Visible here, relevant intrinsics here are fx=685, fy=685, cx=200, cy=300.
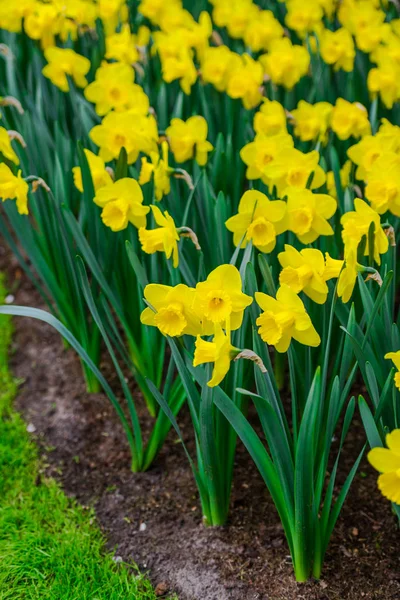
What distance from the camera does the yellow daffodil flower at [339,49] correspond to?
2842mm

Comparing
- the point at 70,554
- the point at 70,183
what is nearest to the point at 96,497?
the point at 70,554

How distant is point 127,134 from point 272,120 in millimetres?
510

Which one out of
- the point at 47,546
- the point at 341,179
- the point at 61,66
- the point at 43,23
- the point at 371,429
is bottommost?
the point at 47,546

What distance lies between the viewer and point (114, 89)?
245 cm

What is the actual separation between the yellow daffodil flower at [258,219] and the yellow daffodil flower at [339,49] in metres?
1.36

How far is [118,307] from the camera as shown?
2131 mm

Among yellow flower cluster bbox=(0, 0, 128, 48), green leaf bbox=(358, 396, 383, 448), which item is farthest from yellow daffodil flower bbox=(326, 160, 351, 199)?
yellow flower cluster bbox=(0, 0, 128, 48)

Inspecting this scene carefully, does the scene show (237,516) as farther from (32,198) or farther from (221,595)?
(32,198)

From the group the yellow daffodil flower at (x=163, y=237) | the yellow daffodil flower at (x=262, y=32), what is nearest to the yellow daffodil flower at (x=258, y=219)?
the yellow daffodil flower at (x=163, y=237)

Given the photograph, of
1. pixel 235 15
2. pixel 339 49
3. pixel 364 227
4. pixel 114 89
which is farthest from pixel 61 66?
pixel 364 227

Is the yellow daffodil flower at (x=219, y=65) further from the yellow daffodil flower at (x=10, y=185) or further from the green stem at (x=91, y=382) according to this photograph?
the green stem at (x=91, y=382)

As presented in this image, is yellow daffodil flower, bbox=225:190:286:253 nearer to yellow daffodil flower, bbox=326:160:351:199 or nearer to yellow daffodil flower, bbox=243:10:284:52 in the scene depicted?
yellow daffodil flower, bbox=326:160:351:199

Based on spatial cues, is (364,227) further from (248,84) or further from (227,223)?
(248,84)

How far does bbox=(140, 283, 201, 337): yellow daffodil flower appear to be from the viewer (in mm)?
1476
